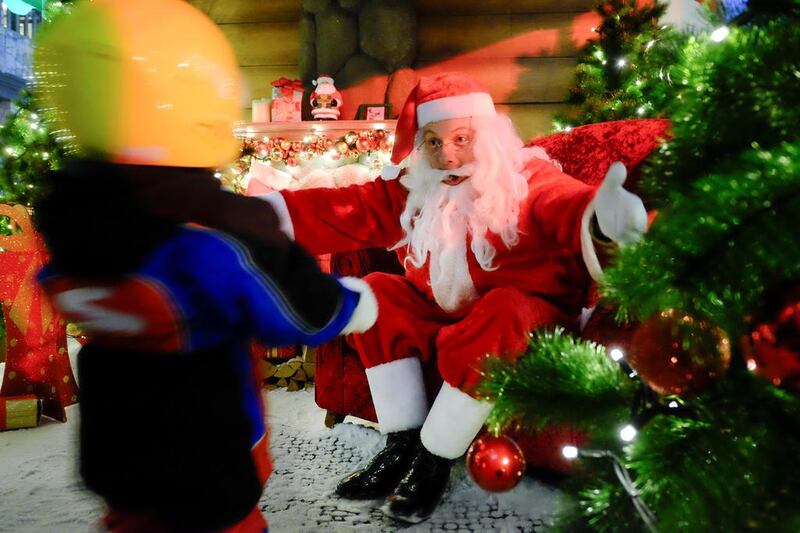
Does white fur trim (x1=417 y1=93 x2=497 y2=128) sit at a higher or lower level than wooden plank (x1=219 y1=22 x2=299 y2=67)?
lower

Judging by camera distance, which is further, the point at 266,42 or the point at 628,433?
the point at 266,42

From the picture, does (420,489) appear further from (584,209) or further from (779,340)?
(779,340)

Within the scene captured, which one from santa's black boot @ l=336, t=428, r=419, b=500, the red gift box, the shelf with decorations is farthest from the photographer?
the shelf with decorations

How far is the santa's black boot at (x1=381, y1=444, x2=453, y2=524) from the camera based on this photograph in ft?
3.82

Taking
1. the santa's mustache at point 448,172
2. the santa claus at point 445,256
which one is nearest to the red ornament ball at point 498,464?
the santa claus at point 445,256

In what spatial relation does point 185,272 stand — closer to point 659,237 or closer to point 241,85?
point 241,85

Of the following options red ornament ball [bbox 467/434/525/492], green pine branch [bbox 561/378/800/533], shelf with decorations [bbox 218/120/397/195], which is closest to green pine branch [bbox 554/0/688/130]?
shelf with decorations [bbox 218/120/397/195]

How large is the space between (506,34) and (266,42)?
156 cm

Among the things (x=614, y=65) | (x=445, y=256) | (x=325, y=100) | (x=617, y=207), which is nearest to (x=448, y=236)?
(x=445, y=256)

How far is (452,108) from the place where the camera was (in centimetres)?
139

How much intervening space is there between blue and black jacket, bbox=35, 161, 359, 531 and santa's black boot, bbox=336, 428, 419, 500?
2.25 ft

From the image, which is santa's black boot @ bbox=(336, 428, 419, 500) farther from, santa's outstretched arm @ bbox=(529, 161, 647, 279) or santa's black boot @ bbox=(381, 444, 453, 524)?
santa's outstretched arm @ bbox=(529, 161, 647, 279)

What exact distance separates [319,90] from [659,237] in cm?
306

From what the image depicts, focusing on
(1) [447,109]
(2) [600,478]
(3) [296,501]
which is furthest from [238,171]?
(2) [600,478]
